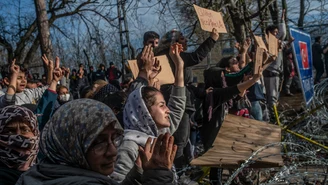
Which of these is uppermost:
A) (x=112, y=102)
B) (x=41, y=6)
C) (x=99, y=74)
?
(x=41, y=6)

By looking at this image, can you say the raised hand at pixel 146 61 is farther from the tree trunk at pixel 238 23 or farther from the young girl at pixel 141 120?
the tree trunk at pixel 238 23

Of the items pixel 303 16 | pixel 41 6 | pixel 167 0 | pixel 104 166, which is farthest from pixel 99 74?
pixel 104 166

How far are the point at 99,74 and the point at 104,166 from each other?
14472mm

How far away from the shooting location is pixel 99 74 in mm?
16078

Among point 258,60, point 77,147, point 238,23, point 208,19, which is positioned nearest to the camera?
point 77,147

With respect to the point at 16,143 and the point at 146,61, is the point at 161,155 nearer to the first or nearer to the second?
the point at 16,143

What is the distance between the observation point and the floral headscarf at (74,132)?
5.51 feet

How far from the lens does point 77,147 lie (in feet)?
5.50

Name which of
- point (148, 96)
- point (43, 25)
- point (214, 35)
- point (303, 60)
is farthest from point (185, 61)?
point (43, 25)

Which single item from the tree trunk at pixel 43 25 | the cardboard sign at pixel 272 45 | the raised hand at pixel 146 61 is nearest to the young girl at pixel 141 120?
the raised hand at pixel 146 61

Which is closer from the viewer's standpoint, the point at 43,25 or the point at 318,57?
the point at 43,25

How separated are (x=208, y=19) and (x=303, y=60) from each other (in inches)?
44.4

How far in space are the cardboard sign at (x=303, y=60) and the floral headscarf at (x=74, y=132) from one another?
3.26 m

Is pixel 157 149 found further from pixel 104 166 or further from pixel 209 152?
pixel 209 152
